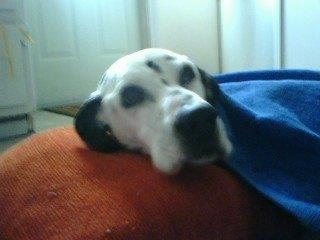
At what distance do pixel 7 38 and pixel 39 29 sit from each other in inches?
39.1

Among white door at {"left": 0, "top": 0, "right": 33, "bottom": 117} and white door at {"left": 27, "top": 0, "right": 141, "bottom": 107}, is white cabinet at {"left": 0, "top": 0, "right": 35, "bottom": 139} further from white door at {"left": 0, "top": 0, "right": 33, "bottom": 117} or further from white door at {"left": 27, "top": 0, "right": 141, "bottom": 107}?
white door at {"left": 27, "top": 0, "right": 141, "bottom": 107}

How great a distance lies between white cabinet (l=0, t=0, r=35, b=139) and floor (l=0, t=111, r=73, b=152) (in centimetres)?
10

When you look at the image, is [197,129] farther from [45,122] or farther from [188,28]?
[188,28]

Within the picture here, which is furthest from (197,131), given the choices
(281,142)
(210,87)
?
(210,87)

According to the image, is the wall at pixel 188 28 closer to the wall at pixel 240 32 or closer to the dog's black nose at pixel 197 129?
the wall at pixel 240 32

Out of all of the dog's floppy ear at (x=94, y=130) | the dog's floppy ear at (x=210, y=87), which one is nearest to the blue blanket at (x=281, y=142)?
the dog's floppy ear at (x=210, y=87)

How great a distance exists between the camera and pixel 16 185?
944 millimetres

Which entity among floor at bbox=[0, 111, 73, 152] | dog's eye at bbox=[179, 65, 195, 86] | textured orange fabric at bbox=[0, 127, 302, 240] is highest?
dog's eye at bbox=[179, 65, 195, 86]

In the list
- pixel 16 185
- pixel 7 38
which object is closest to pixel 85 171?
pixel 16 185

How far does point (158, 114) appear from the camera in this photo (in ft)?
3.21

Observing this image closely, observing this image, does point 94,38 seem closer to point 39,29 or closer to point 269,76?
point 39,29

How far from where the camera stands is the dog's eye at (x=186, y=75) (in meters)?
1.09

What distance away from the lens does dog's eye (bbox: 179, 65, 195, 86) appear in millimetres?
1095

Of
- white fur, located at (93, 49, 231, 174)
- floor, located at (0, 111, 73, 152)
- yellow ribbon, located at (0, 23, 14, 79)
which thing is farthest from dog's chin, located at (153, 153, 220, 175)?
yellow ribbon, located at (0, 23, 14, 79)
